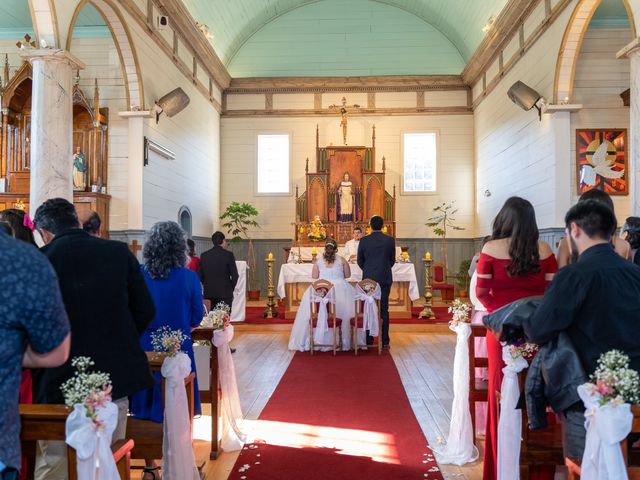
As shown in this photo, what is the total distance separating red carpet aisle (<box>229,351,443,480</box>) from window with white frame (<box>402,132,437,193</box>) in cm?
941

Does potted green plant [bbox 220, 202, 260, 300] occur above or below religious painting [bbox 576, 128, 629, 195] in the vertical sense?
below

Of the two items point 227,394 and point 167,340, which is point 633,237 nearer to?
point 227,394

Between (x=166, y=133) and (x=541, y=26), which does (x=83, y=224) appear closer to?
(x=166, y=133)

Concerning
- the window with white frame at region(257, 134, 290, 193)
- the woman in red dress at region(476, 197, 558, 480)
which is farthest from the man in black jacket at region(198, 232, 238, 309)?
the window with white frame at region(257, 134, 290, 193)

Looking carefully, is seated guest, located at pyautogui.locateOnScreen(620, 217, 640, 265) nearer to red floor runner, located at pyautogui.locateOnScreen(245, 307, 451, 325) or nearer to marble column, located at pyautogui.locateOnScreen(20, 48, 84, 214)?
marble column, located at pyautogui.locateOnScreen(20, 48, 84, 214)

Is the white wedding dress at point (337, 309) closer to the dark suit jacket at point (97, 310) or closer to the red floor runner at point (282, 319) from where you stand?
the red floor runner at point (282, 319)

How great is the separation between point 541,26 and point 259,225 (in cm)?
831

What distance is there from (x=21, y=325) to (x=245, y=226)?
1371 centimetres

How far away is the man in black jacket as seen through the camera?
720 cm

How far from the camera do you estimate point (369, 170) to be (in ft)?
47.8

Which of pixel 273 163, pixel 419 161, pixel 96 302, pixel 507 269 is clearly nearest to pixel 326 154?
pixel 273 163

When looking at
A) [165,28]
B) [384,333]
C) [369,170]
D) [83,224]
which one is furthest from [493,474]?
[369,170]

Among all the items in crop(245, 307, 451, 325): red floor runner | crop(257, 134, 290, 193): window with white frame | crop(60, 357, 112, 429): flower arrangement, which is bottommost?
crop(245, 307, 451, 325): red floor runner

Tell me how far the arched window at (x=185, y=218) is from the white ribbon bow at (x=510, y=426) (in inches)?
387
